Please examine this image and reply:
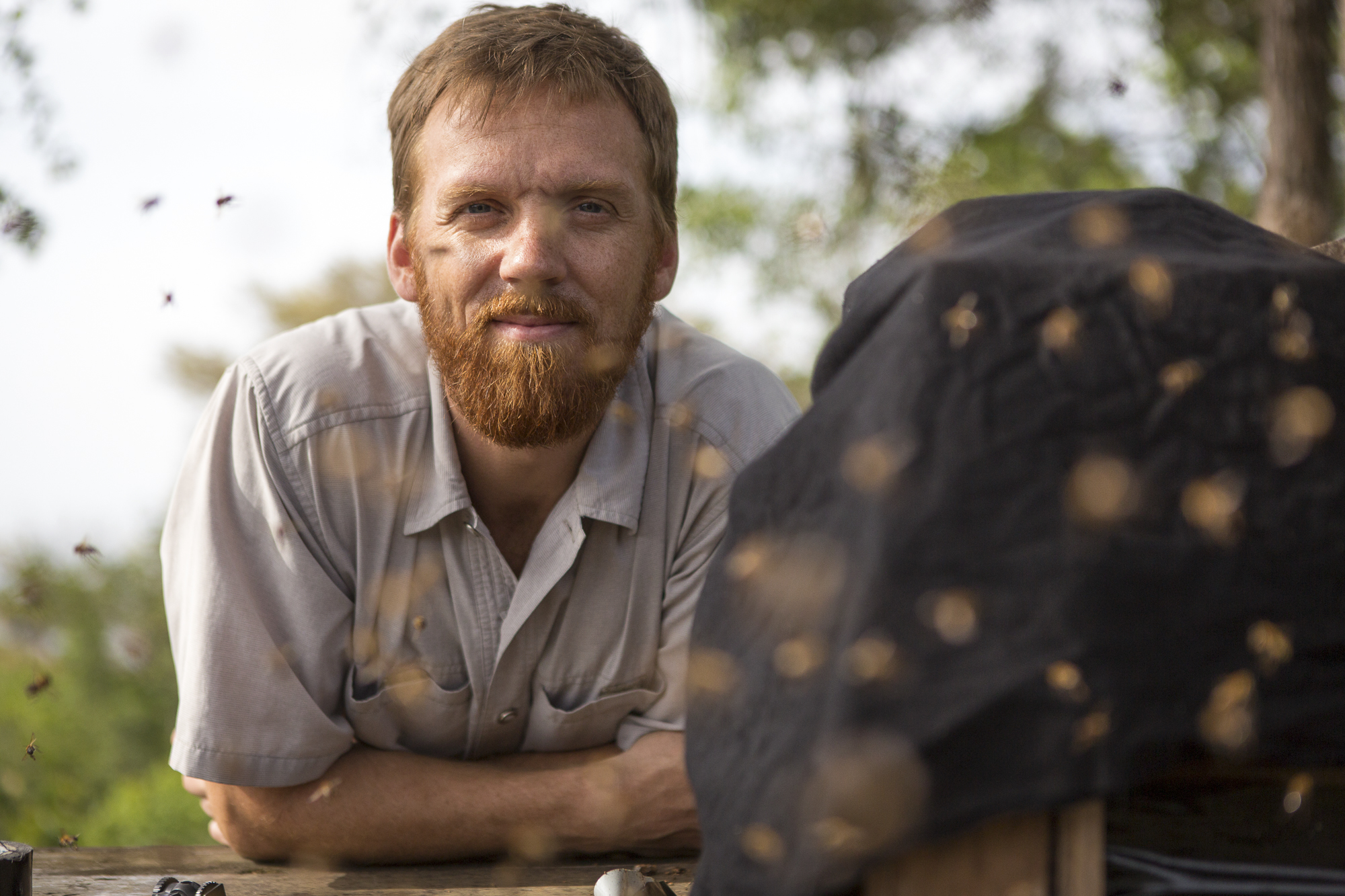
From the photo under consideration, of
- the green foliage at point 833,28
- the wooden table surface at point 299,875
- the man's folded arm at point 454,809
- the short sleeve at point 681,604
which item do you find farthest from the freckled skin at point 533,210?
the green foliage at point 833,28

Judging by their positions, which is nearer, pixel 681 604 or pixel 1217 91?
pixel 681 604

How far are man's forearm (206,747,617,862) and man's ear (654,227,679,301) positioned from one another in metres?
0.93

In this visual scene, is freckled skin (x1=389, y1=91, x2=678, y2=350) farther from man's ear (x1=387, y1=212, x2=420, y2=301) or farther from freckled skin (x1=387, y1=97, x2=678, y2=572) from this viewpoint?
man's ear (x1=387, y1=212, x2=420, y2=301)

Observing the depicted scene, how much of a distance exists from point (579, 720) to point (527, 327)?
73 centimetres

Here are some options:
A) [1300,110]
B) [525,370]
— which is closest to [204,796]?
[525,370]

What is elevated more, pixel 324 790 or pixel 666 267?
pixel 666 267

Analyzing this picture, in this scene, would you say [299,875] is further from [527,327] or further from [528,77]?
[528,77]

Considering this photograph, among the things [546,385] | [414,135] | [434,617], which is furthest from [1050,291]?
[414,135]

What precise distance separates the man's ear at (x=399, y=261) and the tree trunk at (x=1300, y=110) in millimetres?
3869

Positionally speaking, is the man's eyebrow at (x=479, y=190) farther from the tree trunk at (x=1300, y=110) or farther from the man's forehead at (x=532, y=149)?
the tree trunk at (x=1300, y=110)

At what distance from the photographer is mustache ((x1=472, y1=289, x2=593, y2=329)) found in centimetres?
198

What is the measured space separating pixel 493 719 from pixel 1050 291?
1.42 m

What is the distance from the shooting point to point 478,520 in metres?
2.07

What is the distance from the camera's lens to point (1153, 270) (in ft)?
3.58
